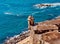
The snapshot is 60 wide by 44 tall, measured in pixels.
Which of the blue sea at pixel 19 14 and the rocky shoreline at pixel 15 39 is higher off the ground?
the blue sea at pixel 19 14

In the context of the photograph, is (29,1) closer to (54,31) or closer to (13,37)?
(13,37)

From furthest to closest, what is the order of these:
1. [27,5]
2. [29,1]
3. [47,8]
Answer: [29,1] → [27,5] → [47,8]

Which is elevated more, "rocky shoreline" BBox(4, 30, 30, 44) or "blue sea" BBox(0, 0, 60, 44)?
"blue sea" BBox(0, 0, 60, 44)

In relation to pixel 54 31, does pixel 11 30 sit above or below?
below

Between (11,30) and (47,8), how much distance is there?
87.8ft

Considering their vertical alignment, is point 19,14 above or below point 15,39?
above

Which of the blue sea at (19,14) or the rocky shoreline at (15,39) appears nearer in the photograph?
the rocky shoreline at (15,39)

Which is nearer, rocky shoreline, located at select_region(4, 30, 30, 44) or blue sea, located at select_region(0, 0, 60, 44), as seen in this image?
rocky shoreline, located at select_region(4, 30, 30, 44)

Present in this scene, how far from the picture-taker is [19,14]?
286 feet

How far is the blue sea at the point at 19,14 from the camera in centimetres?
6988

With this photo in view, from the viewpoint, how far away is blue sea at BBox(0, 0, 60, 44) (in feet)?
229

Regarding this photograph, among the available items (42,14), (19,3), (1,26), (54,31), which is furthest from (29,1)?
(54,31)

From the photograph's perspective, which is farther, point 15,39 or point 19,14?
point 19,14

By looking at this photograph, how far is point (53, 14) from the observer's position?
276 feet
